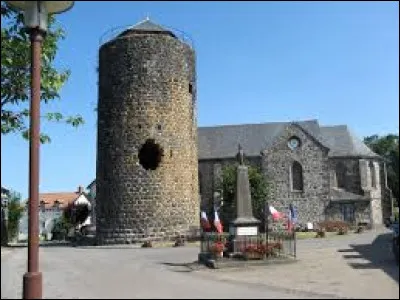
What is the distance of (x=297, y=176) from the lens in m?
55.0

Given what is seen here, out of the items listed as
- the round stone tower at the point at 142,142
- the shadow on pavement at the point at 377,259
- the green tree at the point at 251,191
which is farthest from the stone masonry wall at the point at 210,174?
the shadow on pavement at the point at 377,259

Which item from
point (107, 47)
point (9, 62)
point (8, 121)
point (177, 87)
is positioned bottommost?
point (8, 121)

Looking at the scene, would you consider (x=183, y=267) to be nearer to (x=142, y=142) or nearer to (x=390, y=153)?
(x=142, y=142)

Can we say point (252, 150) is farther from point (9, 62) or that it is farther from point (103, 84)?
point (9, 62)

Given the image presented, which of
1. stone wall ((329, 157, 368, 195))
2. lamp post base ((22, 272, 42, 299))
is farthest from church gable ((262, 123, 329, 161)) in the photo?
lamp post base ((22, 272, 42, 299))

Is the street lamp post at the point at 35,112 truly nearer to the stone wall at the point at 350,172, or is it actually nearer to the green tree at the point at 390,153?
the stone wall at the point at 350,172

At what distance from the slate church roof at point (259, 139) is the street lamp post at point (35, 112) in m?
47.1

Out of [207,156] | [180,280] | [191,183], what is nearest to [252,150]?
[207,156]

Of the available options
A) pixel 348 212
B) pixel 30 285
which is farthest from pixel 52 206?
pixel 30 285

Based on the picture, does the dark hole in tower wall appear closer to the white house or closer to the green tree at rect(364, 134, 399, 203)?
the white house

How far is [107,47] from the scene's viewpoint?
36.3 metres

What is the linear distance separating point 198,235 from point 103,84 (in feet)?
33.2

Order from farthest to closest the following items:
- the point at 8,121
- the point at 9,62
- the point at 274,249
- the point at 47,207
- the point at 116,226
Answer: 1. the point at 47,207
2. the point at 116,226
3. the point at 274,249
4. the point at 8,121
5. the point at 9,62

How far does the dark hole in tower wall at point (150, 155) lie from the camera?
35.2 meters
